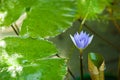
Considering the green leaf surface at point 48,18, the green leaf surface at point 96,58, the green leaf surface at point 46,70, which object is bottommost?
the green leaf surface at point 46,70

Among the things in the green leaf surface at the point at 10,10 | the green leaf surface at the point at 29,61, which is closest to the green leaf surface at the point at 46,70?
the green leaf surface at the point at 29,61

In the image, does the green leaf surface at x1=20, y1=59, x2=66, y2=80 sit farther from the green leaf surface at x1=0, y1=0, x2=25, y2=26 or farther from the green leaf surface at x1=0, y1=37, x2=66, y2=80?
the green leaf surface at x1=0, y1=0, x2=25, y2=26

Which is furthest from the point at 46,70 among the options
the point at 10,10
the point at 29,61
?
the point at 10,10

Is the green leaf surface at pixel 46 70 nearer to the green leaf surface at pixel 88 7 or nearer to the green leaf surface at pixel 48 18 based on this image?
the green leaf surface at pixel 48 18

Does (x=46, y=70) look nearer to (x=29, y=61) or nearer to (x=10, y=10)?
(x=29, y=61)

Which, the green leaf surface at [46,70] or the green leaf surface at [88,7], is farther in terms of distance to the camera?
the green leaf surface at [88,7]

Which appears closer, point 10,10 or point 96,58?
point 96,58
